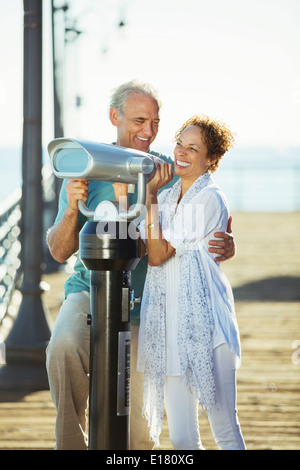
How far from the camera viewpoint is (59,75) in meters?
8.59

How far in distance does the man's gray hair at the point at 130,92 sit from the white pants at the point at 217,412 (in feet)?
3.12

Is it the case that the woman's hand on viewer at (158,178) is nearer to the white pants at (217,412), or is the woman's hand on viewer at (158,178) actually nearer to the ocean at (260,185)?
the white pants at (217,412)

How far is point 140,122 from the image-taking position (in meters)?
2.71

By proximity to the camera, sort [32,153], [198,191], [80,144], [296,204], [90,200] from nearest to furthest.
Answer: [80,144], [198,191], [90,200], [32,153], [296,204]

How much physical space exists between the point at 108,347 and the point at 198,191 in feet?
2.04

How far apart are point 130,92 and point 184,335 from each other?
36.4 inches

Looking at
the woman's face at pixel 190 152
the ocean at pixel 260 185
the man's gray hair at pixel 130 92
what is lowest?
the woman's face at pixel 190 152

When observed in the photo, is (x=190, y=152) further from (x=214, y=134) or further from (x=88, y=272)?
(x=88, y=272)

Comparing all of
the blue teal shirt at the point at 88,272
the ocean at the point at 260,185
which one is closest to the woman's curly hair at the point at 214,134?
the blue teal shirt at the point at 88,272

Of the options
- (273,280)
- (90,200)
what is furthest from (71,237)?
(273,280)

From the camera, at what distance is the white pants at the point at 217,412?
7.51 ft

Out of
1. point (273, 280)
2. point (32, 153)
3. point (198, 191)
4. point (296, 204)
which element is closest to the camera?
point (198, 191)
